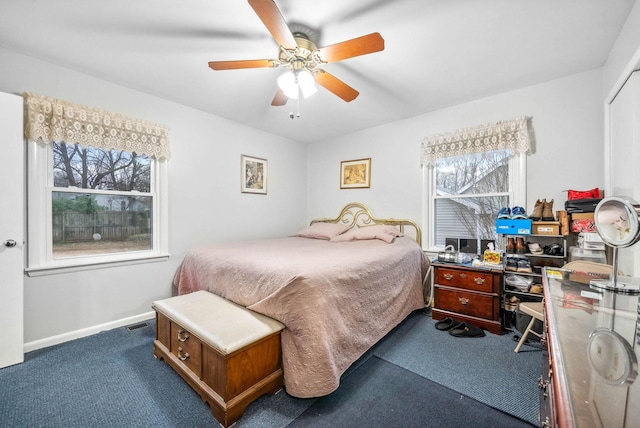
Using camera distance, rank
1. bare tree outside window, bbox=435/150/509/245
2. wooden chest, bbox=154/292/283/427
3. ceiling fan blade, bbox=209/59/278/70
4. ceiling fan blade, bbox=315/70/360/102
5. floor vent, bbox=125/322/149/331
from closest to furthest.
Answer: wooden chest, bbox=154/292/283/427, ceiling fan blade, bbox=209/59/278/70, ceiling fan blade, bbox=315/70/360/102, floor vent, bbox=125/322/149/331, bare tree outside window, bbox=435/150/509/245

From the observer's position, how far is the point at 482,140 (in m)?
2.94

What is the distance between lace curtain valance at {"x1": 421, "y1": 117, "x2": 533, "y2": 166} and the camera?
8.89ft

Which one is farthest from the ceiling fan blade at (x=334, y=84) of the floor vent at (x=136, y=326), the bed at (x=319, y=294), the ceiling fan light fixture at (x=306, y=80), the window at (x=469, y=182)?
the floor vent at (x=136, y=326)

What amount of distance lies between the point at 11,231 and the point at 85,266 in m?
0.62

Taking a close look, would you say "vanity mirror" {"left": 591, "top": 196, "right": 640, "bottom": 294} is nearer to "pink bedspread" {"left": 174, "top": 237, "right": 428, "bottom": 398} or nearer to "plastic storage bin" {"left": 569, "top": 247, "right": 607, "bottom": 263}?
"plastic storage bin" {"left": 569, "top": 247, "right": 607, "bottom": 263}

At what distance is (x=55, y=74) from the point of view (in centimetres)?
233

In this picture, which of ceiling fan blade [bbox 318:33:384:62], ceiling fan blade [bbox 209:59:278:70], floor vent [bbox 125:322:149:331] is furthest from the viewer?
floor vent [bbox 125:322:149:331]

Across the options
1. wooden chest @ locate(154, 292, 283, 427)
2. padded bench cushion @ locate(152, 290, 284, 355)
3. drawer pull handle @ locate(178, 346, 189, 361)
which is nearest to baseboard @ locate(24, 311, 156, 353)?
padded bench cushion @ locate(152, 290, 284, 355)

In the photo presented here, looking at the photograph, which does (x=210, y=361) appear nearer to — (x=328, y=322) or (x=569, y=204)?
(x=328, y=322)

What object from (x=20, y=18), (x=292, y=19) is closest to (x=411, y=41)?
(x=292, y=19)

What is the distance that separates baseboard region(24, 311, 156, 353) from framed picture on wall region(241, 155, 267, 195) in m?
1.94

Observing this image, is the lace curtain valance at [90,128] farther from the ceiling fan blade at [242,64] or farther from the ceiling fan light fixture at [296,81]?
the ceiling fan light fixture at [296,81]

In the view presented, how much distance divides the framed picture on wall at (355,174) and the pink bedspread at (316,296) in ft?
5.02

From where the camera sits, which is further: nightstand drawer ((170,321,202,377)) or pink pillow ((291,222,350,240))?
pink pillow ((291,222,350,240))
